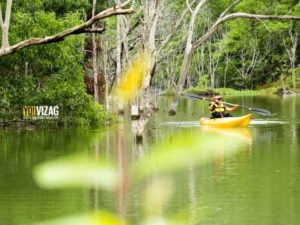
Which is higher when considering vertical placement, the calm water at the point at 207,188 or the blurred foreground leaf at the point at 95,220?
the blurred foreground leaf at the point at 95,220

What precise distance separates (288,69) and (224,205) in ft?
157

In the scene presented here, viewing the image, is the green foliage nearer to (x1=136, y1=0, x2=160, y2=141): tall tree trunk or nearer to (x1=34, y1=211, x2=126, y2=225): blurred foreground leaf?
(x1=136, y1=0, x2=160, y2=141): tall tree trunk

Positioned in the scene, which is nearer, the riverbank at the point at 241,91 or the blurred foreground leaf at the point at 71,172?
the blurred foreground leaf at the point at 71,172

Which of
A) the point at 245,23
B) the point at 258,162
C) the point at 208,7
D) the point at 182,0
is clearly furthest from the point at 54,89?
the point at 245,23

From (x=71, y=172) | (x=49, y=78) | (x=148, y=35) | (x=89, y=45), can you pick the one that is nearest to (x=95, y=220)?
(x=71, y=172)

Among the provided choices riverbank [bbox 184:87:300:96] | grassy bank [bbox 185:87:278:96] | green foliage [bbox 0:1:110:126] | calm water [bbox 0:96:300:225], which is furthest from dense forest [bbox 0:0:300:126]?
grassy bank [bbox 185:87:278:96]

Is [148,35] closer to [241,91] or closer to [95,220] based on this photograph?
[95,220]

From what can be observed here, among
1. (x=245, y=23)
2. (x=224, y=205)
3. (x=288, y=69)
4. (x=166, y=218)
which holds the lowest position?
(x=224, y=205)

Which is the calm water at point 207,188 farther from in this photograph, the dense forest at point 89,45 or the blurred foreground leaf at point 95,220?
the blurred foreground leaf at point 95,220

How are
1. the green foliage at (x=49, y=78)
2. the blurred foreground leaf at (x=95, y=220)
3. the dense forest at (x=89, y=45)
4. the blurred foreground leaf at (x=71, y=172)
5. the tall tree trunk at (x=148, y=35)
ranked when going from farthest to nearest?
the green foliage at (x=49, y=78)
the dense forest at (x=89, y=45)
the tall tree trunk at (x=148, y=35)
the blurred foreground leaf at (x=71, y=172)
the blurred foreground leaf at (x=95, y=220)

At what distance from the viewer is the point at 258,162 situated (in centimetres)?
1512

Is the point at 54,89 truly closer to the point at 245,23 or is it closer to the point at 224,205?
the point at 224,205

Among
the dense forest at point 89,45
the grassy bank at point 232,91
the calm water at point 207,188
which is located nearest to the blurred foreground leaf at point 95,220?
the dense forest at point 89,45

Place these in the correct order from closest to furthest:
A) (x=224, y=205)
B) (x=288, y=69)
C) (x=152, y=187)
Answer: (x=152, y=187)
(x=224, y=205)
(x=288, y=69)
